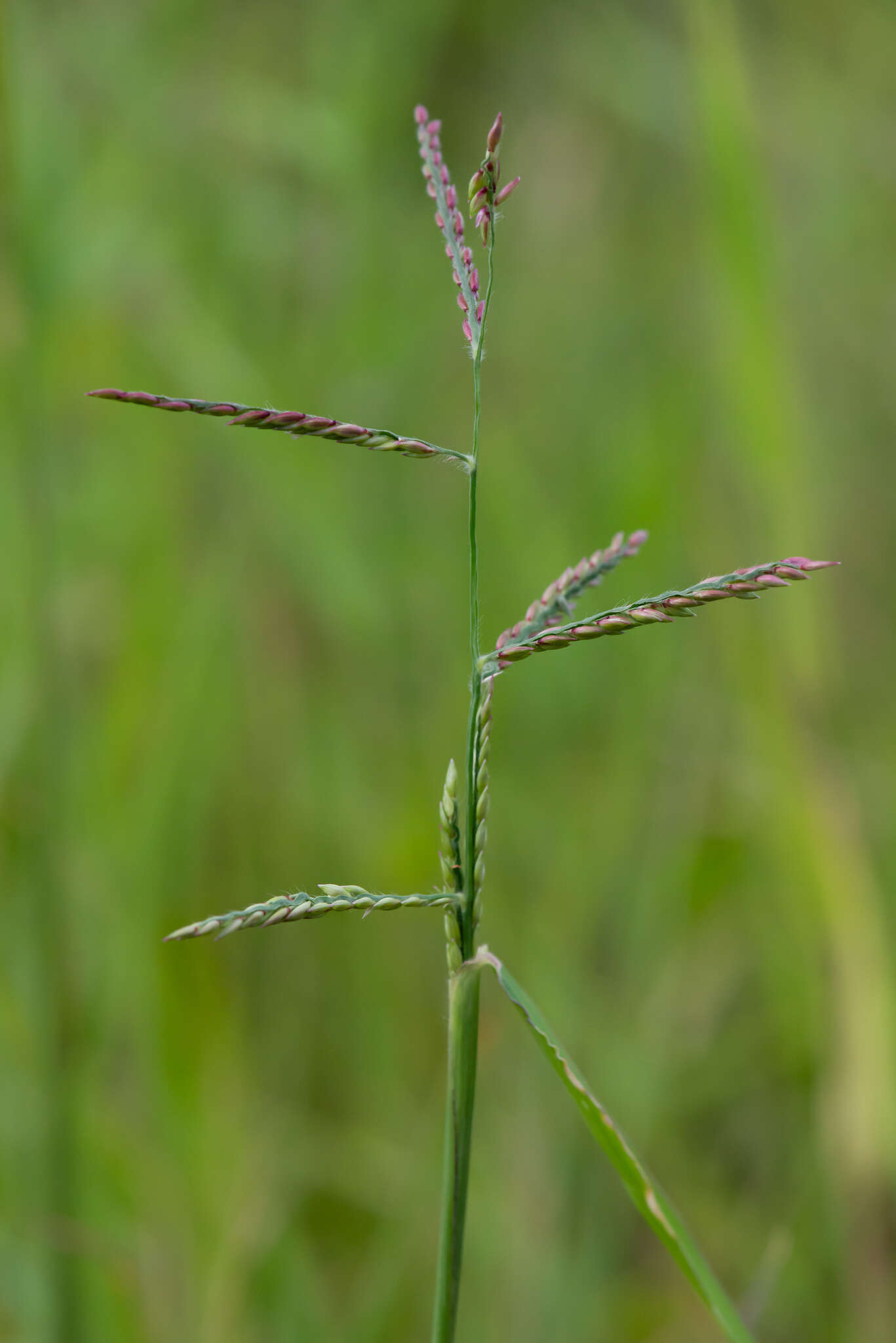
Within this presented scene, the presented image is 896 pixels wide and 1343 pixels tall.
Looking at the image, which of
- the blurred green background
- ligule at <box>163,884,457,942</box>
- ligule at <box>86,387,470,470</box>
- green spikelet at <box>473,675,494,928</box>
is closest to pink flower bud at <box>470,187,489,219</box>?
ligule at <box>86,387,470,470</box>

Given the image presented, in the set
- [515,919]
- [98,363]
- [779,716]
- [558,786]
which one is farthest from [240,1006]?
[98,363]

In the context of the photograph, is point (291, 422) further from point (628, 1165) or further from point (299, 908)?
point (628, 1165)

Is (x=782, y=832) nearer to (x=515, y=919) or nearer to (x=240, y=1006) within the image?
(x=515, y=919)

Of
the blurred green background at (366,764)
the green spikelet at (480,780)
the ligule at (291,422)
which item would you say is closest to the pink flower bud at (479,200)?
the ligule at (291,422)

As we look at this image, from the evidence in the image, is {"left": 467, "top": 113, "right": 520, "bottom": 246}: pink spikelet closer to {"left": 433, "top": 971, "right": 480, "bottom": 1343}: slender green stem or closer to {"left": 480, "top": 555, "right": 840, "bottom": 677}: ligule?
{"left": 480, "top": 555, "right": 840, "bottom": 677}: ligule

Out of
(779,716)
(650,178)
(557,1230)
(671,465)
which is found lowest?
(557,1230)
